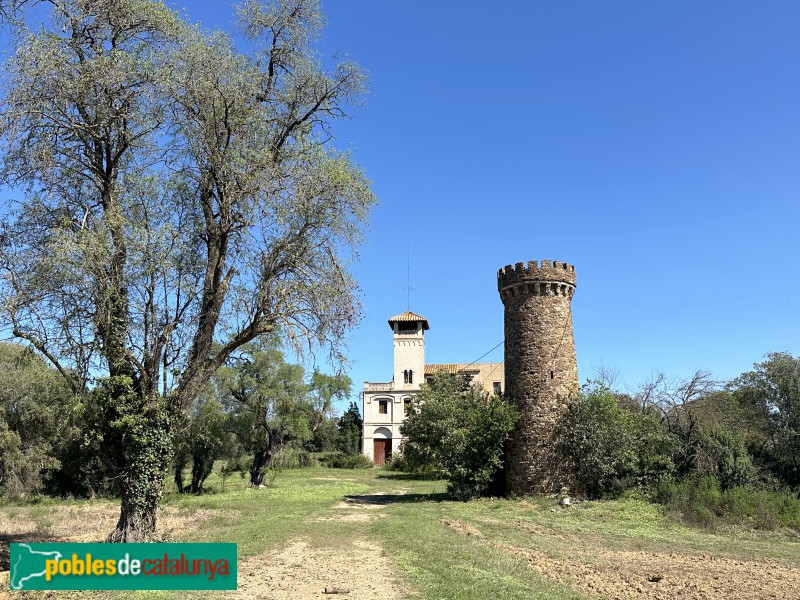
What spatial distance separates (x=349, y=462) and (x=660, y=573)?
138 feet

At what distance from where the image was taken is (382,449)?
52750mm

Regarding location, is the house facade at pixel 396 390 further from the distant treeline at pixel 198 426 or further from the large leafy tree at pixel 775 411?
the large leafy tree at pixel 775 411

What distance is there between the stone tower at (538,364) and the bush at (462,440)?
2.74 ft

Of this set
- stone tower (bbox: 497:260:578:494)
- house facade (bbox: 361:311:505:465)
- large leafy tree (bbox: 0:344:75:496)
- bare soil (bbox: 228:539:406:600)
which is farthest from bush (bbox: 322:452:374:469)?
bare soil (bbox: 228:539:406:600)

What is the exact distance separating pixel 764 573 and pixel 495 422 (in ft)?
42.7

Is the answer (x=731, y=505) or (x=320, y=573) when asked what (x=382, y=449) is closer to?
(x=731, y=505)

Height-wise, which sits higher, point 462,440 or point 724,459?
point 462,440

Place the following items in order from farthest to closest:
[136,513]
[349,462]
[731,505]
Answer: [349,462] < [731,505] < [136,513]

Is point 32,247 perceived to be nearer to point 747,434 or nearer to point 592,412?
point 592,412

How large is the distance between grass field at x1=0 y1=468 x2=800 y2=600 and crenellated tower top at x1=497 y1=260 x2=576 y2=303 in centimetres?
854

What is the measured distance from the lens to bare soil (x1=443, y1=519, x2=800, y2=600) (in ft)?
31.4

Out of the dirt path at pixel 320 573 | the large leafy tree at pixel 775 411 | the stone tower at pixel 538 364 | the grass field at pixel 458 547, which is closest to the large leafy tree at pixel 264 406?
the grass field at pixel 458 547

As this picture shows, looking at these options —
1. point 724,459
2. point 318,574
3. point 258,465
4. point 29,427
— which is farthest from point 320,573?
point 258,465

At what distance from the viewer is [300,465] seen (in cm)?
4744
